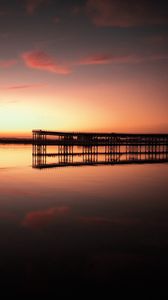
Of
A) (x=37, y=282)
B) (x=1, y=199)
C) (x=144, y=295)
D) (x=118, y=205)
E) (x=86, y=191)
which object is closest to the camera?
(x=144, y=295)

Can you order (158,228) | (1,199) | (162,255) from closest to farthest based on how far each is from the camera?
(162,255) < (158,228) < (1,199)

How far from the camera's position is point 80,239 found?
21.7 ft

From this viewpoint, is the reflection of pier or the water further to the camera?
the reflection of pier

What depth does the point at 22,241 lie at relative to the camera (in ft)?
21.1

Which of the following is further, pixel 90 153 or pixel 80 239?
pixel 90 153

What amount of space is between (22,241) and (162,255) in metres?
2.82

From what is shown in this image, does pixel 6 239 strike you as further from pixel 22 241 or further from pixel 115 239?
pixel 115 239

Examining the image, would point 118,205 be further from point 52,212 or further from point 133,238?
point 133,238

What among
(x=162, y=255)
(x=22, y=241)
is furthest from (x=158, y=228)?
(x=22, y=241)

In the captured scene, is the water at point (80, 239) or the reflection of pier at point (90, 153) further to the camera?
the reflection of pier at point (90, 153)

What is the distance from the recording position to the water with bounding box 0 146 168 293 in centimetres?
480

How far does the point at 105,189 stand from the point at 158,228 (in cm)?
666

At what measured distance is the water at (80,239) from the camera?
480cm

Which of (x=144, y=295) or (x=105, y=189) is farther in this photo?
(x=105, y=189)
